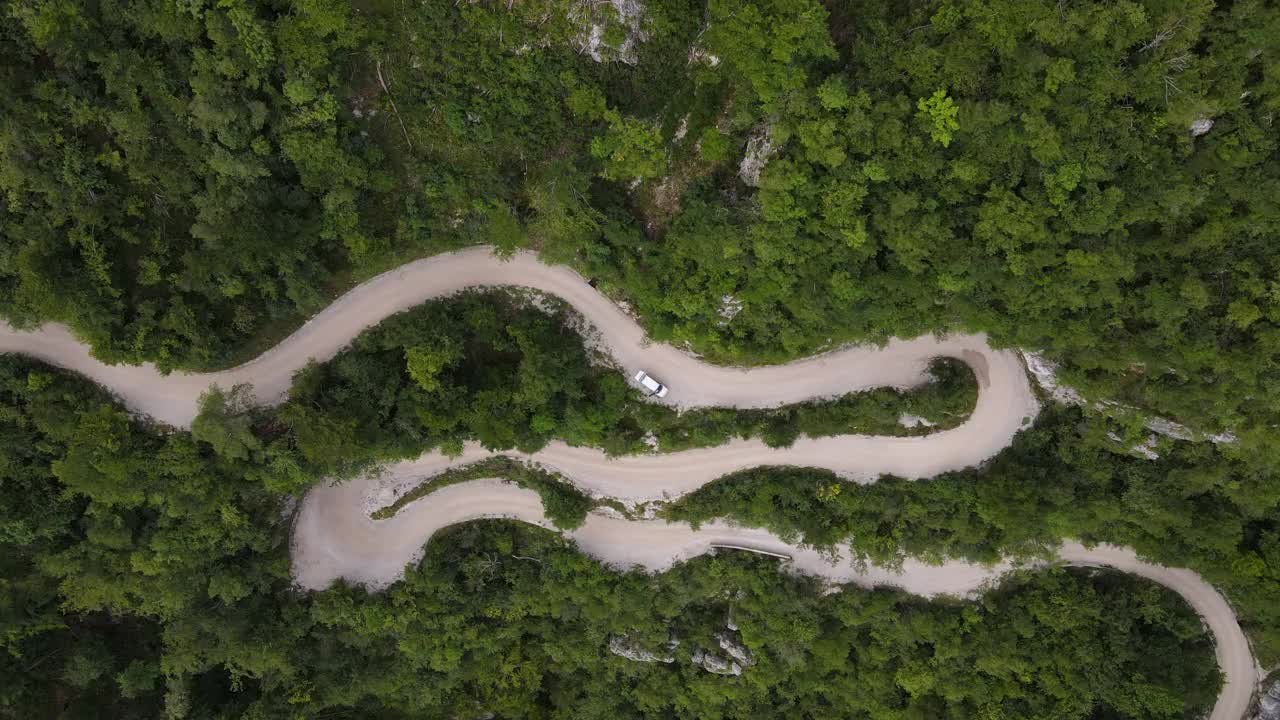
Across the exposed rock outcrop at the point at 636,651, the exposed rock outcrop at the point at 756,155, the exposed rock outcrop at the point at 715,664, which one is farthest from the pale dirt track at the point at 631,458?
the exposed rock outcrop at the point at 756,155

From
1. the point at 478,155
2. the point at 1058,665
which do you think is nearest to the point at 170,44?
the point at 478,155

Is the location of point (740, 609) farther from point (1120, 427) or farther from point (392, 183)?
point (392, 183)

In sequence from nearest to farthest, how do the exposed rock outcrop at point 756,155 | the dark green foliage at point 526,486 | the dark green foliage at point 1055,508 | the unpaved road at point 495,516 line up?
1. the exposed rock outcrop at point 756,155
2. the dark green foliage at point 1055,508
3. the dark green foliage at point 526,486
4. the unpaved road at point 495,516

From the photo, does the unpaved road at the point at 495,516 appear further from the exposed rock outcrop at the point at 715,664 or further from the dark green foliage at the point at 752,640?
the exposed rock outcrop at the point at 715,664

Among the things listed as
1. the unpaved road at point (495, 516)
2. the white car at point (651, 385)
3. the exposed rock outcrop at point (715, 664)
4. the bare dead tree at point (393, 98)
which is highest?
the bare dead tree at point (393, 98)

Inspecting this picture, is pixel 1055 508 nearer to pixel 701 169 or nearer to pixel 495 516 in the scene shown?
pixel 701 169

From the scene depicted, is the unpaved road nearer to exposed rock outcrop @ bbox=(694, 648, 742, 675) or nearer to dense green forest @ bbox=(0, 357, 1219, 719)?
dense green forest @ bbox=(0, 357, 1219, 719)
